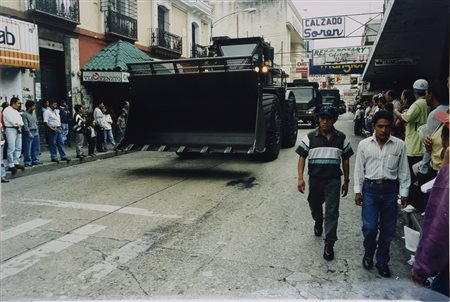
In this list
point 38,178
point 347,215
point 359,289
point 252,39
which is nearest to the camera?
point 359,289

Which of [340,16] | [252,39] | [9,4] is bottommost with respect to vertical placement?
[252,39]

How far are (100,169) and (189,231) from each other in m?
5.72

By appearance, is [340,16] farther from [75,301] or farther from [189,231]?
[75,301]

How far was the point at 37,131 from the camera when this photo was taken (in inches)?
412

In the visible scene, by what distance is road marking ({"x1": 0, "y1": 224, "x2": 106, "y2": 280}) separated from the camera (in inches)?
161

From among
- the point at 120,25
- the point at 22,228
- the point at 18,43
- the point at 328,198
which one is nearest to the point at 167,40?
the point at 120,25

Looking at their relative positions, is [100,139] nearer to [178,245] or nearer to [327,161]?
[178,245]

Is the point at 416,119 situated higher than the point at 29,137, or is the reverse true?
the point at 416,119

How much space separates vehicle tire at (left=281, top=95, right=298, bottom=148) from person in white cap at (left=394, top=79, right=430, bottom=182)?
6987mm

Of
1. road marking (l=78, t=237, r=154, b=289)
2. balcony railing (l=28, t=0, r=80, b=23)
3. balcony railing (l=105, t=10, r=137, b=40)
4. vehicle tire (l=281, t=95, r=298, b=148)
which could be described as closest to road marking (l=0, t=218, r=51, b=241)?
road marking (l=78, t=237, r=154, b=289)

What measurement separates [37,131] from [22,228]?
5.67 meters

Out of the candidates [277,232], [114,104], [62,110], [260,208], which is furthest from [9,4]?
[277,232]

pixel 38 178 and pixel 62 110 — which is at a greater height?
pixel 62 110

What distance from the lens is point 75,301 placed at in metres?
3.38
